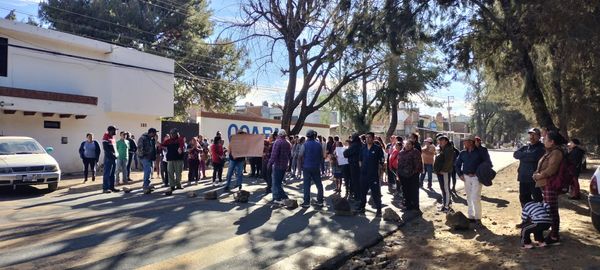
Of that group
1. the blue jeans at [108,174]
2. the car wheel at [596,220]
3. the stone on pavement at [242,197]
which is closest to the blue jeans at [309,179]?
the stone on pavement at [242,197]

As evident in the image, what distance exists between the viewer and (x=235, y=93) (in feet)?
119

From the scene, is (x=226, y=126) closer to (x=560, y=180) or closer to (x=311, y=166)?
(x=311, y=166)

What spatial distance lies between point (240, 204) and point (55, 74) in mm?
13030

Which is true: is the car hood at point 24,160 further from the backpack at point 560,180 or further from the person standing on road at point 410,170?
the backpack at point 560,180

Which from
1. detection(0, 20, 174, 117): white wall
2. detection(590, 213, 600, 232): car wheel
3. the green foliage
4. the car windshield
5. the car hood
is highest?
the green foliage

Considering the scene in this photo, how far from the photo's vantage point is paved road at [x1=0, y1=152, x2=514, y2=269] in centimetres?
639

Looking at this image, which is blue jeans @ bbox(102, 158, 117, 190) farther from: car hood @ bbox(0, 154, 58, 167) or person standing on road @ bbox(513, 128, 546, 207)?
person standing on road @ bbox(513, 128, 546, 207)

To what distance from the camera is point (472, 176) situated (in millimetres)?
9422

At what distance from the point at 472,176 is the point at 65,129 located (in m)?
17.2

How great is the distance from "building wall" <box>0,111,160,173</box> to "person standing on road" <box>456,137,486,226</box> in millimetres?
16538

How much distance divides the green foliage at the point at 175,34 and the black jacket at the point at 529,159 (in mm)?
24074

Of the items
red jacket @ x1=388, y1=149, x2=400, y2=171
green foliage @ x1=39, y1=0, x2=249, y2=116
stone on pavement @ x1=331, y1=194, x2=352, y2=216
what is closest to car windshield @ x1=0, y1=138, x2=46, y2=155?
stone on pavement @ x1=331, y1=194, x2=352, y2=216

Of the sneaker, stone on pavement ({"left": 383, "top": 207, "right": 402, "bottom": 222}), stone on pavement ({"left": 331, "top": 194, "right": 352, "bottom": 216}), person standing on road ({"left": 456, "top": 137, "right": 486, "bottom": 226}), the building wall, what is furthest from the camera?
the building wall

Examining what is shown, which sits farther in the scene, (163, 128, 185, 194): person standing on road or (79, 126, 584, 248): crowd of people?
(163, 128, 185, 194): person standing on road
